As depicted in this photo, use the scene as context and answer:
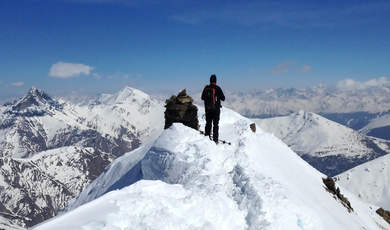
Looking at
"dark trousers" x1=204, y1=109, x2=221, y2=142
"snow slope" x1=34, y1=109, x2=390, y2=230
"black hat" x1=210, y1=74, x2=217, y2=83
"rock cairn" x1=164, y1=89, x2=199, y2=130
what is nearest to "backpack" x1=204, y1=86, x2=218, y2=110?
"dark trousers" x1=204, y1=109, x2=221, y2=142

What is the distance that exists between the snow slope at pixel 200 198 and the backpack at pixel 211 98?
94.3 inches

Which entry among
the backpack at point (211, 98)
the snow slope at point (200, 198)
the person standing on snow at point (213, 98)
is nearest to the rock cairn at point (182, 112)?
the person standing on snow at point (213, 98)

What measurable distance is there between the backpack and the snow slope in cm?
240

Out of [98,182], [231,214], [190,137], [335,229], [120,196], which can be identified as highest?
[190,137]

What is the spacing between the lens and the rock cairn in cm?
3084

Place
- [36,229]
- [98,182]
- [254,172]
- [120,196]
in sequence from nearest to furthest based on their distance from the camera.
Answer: [36,229] → [120,196] → [254,172] → [98,182]

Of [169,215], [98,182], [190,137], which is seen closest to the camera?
[169,215]

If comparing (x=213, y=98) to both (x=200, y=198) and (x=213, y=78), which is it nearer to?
(x=213, y=78)

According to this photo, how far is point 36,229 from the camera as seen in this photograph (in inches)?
430

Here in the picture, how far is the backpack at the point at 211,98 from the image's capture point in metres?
23.7

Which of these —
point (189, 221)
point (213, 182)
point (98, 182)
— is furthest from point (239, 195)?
point (98, 182)

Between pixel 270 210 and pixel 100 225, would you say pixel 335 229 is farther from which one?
pixel 100 225

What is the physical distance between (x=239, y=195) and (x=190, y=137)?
741cm

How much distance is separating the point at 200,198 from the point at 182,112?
53.5 feet
